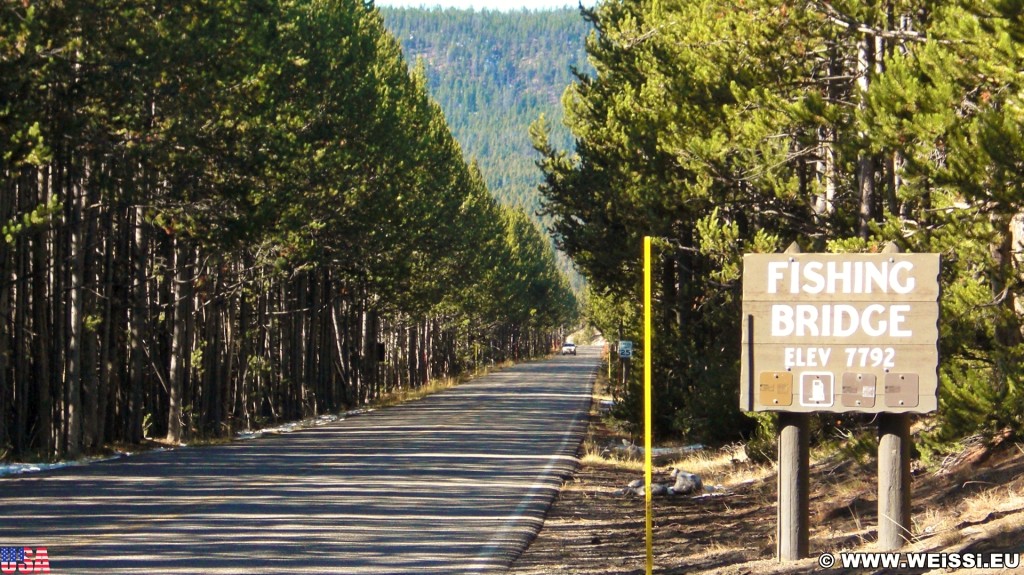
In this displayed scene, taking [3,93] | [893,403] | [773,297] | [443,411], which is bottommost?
[443,411]

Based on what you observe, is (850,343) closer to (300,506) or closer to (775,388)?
(775,388)

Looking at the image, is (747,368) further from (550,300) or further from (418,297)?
(550,300)

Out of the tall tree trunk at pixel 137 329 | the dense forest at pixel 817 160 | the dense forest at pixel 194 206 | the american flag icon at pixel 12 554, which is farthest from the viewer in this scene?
the tall tree trunk at pixel 137 329

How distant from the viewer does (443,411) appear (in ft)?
135

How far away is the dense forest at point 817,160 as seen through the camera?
13602 mm

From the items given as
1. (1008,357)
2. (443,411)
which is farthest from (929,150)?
(443,411)

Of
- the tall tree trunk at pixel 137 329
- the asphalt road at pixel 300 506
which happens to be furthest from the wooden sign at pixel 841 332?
the tall tree trunk at pixel 137 329

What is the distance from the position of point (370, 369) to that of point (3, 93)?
39.9 m

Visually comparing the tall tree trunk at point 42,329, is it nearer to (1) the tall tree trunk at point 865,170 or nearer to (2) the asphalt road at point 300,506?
(2) the asphalt road at point 300,506

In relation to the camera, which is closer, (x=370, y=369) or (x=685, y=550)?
(x=685, y=550)

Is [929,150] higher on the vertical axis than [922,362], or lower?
higher

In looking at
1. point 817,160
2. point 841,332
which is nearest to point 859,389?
point 841,332

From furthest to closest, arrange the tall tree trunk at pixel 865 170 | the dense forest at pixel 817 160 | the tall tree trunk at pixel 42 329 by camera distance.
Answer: the tall tree trunk at pixel 42 329
the tall tree trunk at pixel 865 170
the dense forest at pixel 817 160

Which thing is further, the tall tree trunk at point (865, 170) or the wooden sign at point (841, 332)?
the tall tree trunk at point (865, 170)
